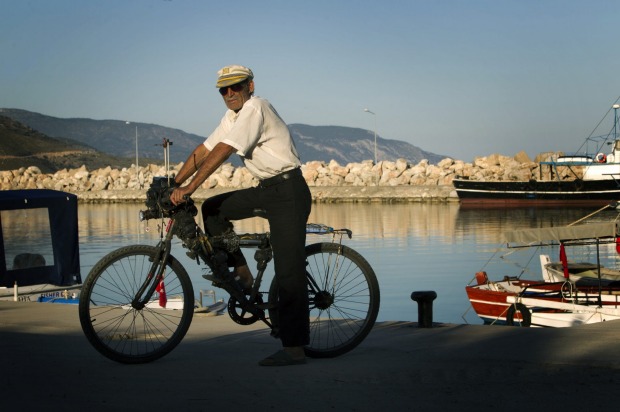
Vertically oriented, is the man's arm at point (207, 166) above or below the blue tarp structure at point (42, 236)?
above

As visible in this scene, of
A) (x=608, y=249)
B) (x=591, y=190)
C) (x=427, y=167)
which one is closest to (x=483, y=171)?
(x=427, y=167)

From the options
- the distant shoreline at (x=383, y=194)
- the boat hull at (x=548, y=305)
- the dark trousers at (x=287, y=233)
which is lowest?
the boat hull at (x=548, y=305)

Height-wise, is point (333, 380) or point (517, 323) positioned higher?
point (333, 380)

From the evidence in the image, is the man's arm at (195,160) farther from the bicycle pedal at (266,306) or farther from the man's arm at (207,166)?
the bicycle pedal at (266,306)

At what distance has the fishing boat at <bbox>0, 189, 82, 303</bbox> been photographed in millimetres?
18625

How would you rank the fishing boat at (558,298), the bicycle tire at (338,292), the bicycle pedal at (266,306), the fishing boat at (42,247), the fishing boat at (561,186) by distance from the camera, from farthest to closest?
the fishing boat at (561,186)
the fishing boat at (42,247)
the fishing boat at (558,298)
the bicycle tire at (338,292)
the bicycle pedal at (266,306)

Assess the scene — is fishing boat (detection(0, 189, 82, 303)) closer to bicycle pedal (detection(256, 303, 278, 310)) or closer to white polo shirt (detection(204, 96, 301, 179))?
bicycle pedal (detection(256, 303, 278, 310))

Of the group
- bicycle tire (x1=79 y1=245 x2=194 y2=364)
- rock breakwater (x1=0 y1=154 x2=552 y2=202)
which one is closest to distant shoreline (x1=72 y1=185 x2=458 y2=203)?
rock breakwater (x1=0 y1=154 x2=552 y2=202)

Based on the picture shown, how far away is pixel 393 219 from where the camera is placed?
68.1 m

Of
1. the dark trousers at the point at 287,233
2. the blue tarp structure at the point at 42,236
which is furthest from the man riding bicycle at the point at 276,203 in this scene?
the blue tarp structure at the point at 42,236

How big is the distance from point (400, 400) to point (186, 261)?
36526 mm

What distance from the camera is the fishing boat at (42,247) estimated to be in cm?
1862

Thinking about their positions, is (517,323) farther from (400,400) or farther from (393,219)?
(393,219)

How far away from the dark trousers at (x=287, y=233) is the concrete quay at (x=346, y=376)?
280 mm
